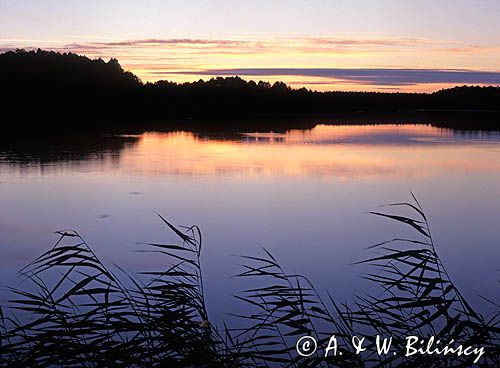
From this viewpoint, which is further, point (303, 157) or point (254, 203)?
point (303, 157)

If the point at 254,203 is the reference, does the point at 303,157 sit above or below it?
above

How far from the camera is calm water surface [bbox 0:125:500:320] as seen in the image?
7496 millimetres

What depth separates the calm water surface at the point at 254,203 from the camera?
7.50 m

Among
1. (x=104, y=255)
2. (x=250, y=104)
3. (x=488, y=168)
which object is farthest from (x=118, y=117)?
(x=104, y=255)

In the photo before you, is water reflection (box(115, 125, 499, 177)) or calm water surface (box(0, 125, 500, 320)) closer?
calm water surface (box(0, 125, 500, 320))

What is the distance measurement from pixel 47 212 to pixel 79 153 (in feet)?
29.8

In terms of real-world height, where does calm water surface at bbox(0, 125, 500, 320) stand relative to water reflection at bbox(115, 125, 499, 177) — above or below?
below

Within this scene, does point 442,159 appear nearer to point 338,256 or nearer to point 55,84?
point 338,256

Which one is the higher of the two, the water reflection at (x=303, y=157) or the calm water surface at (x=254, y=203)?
the water reflection at (x=303, y=157)

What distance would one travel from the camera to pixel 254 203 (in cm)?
1135

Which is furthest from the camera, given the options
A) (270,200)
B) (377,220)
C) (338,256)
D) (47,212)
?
(270,200)

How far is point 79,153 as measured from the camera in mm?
19188

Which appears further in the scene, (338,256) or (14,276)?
(338,256)

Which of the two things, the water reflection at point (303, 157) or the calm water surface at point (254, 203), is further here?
the water reflection at point (303, 157)
